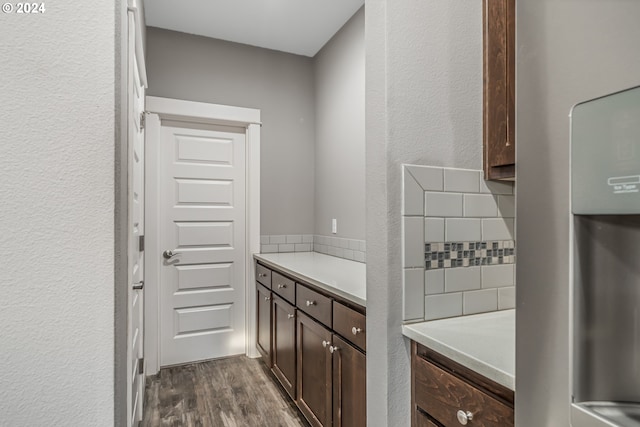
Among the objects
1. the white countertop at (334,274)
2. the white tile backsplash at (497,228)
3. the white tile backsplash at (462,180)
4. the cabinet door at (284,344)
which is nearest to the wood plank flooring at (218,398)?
the cabinet door at (284,344)

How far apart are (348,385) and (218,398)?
51.5 inches

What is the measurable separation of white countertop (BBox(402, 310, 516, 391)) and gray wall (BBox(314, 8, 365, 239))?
147cm

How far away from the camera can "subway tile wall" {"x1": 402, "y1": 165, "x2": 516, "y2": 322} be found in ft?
3.95

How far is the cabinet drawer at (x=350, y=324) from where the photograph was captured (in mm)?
1424

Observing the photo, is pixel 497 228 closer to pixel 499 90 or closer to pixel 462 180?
pixel 462 180

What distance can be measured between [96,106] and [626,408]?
1.18m

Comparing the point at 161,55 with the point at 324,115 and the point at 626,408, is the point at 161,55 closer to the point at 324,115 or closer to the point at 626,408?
the point at 324,115

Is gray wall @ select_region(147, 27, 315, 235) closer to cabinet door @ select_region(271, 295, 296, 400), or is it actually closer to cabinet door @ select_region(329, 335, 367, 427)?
cabinet door @ select_region(271, 295, 296, 400)

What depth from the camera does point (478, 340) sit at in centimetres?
104

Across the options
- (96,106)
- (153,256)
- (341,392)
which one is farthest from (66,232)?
(153,256)

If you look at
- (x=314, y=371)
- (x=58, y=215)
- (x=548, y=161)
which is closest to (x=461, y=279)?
(x=548, y=161)

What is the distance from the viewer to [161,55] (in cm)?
292


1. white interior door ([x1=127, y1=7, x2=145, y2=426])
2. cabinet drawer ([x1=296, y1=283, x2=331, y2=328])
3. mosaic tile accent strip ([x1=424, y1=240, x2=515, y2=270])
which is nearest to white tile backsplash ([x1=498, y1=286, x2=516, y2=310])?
mosaic tile accent strip ([x1=424, y1=240, x2=515, y2=270])

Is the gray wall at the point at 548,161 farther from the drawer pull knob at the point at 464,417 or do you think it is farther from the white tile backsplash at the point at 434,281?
the white tile backsplash at the point at 434,281
